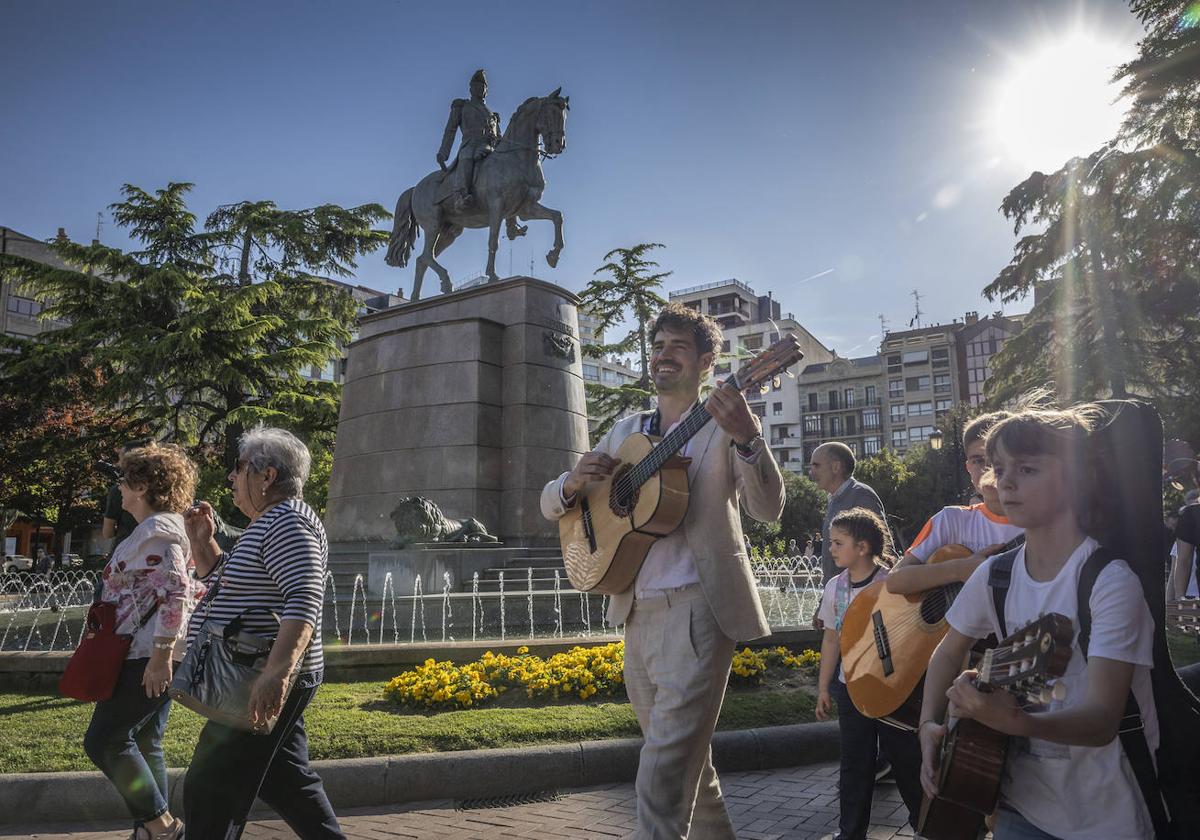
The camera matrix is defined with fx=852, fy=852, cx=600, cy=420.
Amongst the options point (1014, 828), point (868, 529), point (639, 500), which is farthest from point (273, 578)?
point (868, 529)

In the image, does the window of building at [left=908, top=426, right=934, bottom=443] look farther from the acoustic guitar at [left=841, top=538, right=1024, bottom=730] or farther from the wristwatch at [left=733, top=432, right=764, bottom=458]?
the wristwatch at [left=733, top=432, right=764, bottom=458]

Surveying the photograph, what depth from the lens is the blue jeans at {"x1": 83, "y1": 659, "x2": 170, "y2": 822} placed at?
12.8 ft

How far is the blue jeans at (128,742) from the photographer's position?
12.8 feet

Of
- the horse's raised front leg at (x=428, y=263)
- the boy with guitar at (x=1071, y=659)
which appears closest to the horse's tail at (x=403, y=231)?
the horse's raised front leg at (x=428, y=263)

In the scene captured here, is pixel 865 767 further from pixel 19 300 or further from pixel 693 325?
pixel 19 300

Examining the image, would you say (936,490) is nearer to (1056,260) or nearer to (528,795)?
(1056,260)

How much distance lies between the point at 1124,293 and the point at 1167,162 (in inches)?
141

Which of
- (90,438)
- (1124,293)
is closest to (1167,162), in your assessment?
(1124,293)

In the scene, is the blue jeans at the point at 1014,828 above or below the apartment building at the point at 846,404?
below

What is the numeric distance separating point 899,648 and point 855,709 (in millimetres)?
767

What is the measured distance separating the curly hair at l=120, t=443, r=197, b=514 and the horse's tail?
13.5 m

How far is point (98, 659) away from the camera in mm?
3975

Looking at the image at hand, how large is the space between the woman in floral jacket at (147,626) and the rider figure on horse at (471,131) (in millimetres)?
12496

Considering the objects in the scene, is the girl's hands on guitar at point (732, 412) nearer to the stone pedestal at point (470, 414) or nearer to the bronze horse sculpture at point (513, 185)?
the stone pedestal at point (470, 414)
